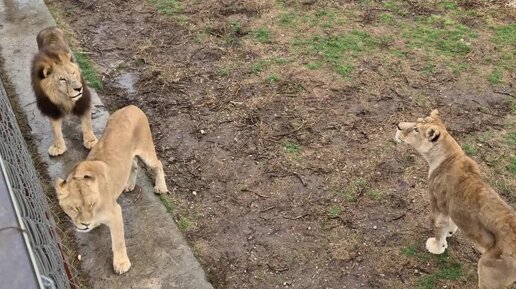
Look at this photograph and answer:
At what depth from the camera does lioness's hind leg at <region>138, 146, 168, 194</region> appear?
478cm

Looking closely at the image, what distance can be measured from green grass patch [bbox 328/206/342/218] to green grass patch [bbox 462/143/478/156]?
57.3 inches

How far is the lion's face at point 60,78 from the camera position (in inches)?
193

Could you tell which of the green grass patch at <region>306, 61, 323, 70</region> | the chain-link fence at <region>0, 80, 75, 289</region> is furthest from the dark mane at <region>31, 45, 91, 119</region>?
the green grass patch at <region>306, 61, 323, 70</region>

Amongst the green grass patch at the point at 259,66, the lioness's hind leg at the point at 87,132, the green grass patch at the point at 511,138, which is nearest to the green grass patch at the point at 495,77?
the green grass patch at the point at 511,138

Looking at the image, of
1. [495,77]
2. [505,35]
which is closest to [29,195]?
[495,77]

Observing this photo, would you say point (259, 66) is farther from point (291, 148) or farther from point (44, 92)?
point (44, 92)

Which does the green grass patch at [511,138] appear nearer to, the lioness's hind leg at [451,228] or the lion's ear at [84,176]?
the lioness's hind leg at [451,228]

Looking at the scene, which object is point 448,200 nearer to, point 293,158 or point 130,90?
point 293,158

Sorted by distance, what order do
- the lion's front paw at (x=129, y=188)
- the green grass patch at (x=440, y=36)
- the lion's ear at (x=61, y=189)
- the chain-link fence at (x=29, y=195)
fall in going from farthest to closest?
the green grass patch at (x=440, y=36)
the lion's front paw at (x=129, y=188)
the lion's ear at (x=61, y=189)
the chain-link fence at (x=29, y=195)

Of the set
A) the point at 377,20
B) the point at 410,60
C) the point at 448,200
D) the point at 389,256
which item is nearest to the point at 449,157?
the point at 448,200

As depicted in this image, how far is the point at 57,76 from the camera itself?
491 cm

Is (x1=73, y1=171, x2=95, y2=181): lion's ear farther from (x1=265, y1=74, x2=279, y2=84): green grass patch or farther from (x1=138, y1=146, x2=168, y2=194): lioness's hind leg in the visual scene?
(x1=265, y1=74, x2=279, y2=84): green grass patch

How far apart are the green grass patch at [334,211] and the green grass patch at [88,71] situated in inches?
117

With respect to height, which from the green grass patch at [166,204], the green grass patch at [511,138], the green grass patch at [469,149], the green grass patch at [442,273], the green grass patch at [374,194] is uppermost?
the green grass patch at [511,138]
